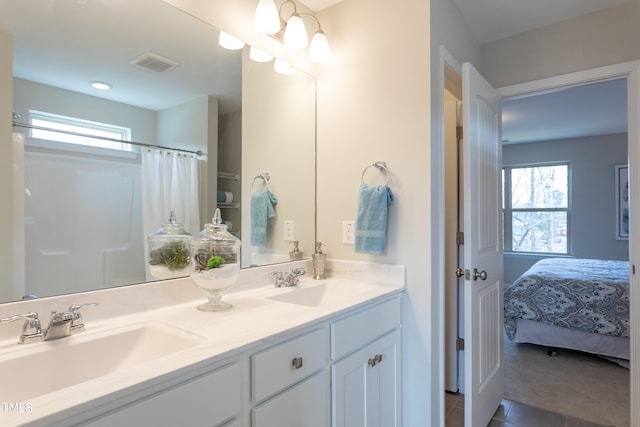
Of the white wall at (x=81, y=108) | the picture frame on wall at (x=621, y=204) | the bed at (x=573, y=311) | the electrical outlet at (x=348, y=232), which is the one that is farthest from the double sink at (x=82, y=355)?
the picture frame on wall at (x=621, y=204)

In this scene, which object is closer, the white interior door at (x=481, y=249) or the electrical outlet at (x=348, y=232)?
the white interior door at (x=481, y=249)

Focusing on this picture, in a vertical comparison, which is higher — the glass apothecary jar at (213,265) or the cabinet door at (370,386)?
the glass apothecary jar at (213,265)

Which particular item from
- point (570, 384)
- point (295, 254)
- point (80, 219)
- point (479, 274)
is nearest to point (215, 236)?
point (80, 219)

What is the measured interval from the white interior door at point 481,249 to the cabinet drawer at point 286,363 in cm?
96

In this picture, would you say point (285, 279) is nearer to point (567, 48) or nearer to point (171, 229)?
point (171, 229)

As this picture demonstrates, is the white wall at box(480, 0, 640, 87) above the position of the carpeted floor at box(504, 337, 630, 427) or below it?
above

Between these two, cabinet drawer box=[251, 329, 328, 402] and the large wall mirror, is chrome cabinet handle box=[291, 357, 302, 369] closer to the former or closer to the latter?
cabinet drawer box=[251, 329, 328, 402]

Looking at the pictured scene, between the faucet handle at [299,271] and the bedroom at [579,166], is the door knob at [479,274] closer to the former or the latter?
the faucet handle at [299,271]

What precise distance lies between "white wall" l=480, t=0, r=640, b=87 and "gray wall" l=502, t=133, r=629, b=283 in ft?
13.4

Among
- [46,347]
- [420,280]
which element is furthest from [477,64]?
[46,347]

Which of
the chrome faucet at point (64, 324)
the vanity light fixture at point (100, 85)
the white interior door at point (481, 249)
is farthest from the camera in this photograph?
the white interior door at point (481, 249)

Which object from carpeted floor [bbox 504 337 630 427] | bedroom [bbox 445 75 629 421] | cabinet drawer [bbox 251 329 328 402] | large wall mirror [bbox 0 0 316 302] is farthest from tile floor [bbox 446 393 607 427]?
bedroom [bbox 445 75 629 421]

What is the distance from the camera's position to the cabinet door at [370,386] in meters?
1.30

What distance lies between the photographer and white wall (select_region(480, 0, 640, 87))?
6.48 feet
